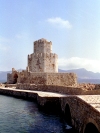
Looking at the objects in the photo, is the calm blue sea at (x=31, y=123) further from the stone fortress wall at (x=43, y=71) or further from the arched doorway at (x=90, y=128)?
the stone fortress wall at (x=43, y=71)

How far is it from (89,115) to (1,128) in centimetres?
698

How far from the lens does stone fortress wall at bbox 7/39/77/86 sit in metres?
34.6

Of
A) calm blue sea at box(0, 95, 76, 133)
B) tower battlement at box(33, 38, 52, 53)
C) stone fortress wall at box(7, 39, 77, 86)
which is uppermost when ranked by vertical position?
tower battlement at box(33, 38, 52, 53)

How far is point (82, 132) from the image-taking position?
10.3 m

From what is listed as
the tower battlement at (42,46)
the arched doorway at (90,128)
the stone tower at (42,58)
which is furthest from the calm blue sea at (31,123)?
the tower battlement at (42,46)

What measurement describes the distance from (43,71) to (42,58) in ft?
7.80

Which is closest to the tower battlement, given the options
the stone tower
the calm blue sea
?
the stone tower

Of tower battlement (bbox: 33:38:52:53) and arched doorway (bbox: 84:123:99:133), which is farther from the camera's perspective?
tower battlement (bbox: 33:38:52:53)

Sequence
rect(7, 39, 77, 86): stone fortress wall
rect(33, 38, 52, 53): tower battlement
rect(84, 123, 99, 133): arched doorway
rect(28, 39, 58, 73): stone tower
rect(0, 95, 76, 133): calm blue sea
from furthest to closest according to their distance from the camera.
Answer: rect(33, 38, 52, 53): tower battlement, rect(28, 39, 58, 73): stone tower, rect(7, 39, 77, 86): stone fortress wall, rect(0, 95, 76, 133): calm blue sea, rect(84, 123, 99, 133): arched doorway

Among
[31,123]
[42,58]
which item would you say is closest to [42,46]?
[42,58]

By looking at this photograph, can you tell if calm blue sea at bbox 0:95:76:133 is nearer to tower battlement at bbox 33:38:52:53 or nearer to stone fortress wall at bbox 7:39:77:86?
stone fortress wall at bbox 7:39:77:86

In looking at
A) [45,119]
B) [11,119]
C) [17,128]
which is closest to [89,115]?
[17,128]

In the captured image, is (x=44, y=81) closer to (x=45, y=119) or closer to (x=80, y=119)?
(x=45, y=119)

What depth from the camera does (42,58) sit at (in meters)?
38.0
